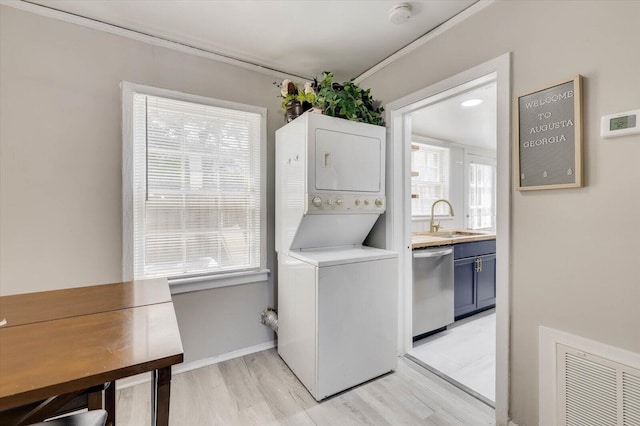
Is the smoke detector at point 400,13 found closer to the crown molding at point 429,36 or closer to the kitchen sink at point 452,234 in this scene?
the crown molding at point 429,36

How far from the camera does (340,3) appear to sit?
1.73m

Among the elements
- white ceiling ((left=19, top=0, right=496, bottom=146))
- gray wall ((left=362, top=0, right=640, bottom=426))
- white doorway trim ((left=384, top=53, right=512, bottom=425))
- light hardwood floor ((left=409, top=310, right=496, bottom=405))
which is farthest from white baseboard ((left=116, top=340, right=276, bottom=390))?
white ceiling ((left=19, top=0, right=496, bottom=146))

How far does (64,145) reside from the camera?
5.90 feet

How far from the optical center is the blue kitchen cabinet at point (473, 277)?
3016mm

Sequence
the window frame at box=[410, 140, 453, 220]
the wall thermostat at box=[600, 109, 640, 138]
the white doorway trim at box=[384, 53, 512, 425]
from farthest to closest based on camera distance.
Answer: the window frame at box=[410, 140, 453, 220] < the white doorway trim at box=[384, 53, 512, 425] < the wall thermostat at box=[600, 109, 640, 138]

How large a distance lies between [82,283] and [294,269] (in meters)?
1.42

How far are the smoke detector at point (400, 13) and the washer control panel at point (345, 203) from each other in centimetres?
119

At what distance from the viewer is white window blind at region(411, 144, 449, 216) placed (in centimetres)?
399

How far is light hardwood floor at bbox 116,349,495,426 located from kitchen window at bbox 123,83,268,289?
73 cm

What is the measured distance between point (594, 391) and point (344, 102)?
2107 mm

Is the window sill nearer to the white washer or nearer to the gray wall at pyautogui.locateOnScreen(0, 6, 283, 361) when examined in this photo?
the gray wall at pyautogui.locateOnScreen(0, 6, 283, 361)

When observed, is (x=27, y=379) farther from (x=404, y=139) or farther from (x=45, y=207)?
(x=404, y=139)

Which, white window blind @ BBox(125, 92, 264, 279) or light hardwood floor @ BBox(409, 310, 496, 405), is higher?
white window blind @ BBox(125, 92, 264, 279)

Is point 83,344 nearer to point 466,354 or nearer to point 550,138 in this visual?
point 550,138
